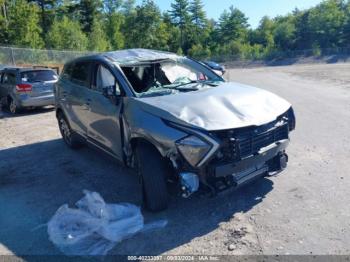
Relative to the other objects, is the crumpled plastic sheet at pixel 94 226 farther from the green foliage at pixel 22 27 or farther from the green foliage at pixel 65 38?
the green foliage at pixel 65 38

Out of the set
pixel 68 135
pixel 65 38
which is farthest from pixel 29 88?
pixel 65 38

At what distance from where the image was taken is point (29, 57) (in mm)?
29734

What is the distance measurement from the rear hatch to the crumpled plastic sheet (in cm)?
841

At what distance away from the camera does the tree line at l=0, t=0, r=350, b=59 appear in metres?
52.7

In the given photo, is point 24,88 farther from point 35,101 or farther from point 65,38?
point 65,38

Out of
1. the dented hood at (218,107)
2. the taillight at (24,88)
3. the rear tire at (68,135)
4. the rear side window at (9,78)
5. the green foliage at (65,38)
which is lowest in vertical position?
the rear tire at (68,135)

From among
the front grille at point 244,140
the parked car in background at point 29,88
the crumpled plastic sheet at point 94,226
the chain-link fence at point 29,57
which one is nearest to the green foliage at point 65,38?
the chain-link fence at point 29,57

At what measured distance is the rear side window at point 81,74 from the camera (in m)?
5.96

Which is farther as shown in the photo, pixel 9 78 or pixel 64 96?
pixel 9 78

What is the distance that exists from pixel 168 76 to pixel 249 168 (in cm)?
210

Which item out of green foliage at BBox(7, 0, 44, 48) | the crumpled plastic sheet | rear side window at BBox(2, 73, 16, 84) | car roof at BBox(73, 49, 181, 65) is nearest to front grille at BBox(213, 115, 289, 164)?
the crumpled plastic sheet

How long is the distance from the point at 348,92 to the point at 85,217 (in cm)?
1162

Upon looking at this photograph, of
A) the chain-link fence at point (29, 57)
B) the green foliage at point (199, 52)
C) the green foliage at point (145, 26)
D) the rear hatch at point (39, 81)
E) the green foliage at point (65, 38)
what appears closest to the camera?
the rear hatch at point (39, 81)

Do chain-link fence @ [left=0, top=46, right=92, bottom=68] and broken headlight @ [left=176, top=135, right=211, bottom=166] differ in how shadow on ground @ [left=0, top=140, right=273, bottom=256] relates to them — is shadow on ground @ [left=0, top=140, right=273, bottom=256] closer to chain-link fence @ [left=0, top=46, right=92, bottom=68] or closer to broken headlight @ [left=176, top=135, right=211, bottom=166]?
broken headlight @ [left=176, top=135, right=211, bottom=166]
